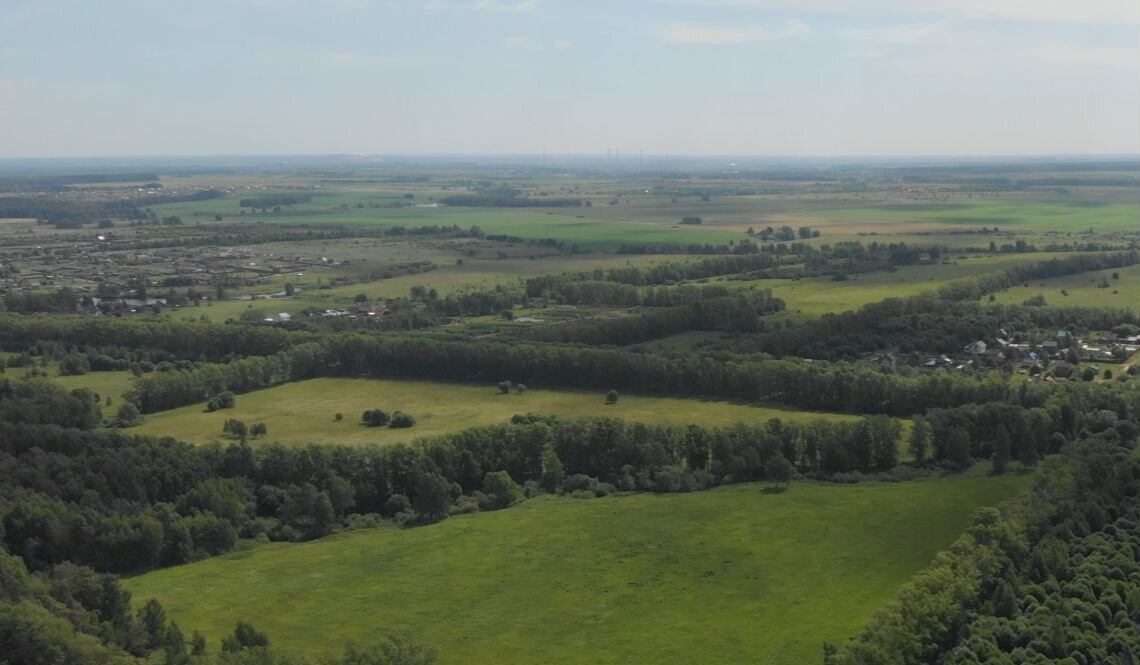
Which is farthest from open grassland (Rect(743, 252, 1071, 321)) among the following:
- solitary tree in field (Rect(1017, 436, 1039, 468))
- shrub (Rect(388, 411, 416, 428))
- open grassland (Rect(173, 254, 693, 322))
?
shrub (Rect(388, 411, 416, 428))

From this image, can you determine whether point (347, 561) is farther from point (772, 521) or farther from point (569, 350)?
point (569, 350)

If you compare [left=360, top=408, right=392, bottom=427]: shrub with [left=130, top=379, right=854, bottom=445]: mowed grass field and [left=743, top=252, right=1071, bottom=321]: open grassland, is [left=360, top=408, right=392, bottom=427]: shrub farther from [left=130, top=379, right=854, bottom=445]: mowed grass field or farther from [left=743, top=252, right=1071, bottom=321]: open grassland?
[left=743, top=252, right=1071, bottom=321]: open grassland

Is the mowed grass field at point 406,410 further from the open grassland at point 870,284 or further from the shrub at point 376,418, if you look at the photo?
A: the open grassland at point 870,284

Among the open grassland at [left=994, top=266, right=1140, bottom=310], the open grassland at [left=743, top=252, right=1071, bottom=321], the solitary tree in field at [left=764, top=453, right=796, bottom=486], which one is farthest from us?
the open grassland at [left=743, top=252, right=1071, bottom=321]

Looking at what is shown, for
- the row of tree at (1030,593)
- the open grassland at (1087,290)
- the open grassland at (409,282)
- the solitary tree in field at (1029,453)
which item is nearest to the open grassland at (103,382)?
the open grassland at (409,282)

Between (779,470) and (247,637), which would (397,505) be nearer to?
(247,637)

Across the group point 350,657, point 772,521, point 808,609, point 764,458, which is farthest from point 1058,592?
point 350,657

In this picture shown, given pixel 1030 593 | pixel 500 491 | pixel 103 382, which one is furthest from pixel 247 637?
pixel 103 382
